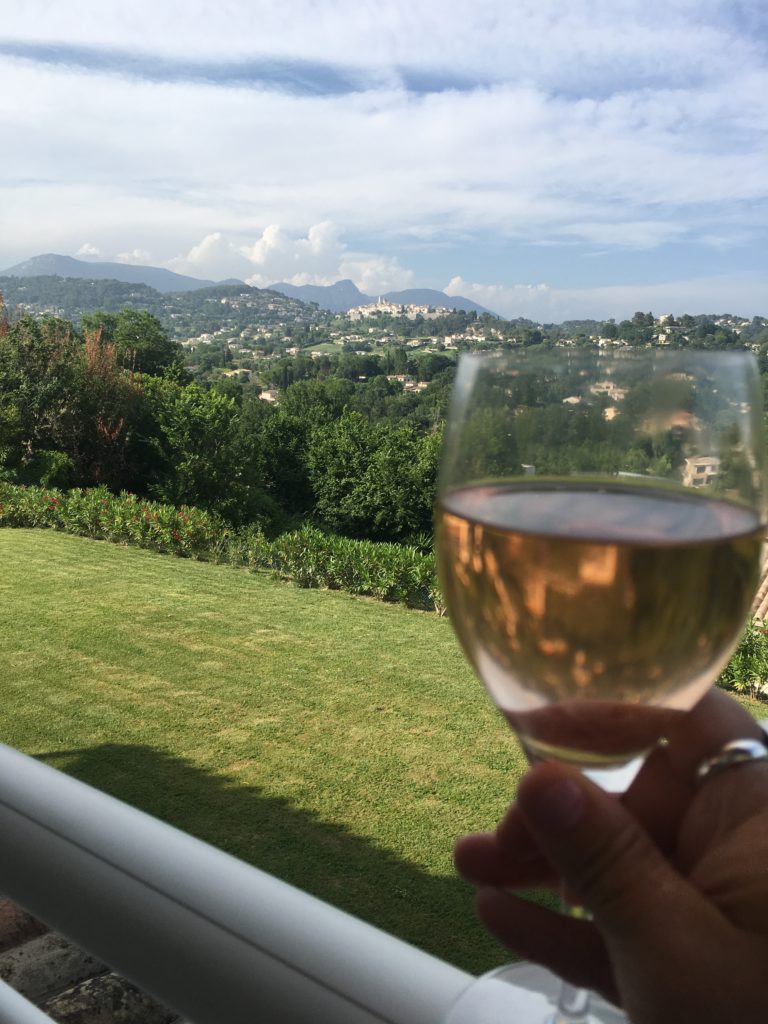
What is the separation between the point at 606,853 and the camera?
0.41 metres

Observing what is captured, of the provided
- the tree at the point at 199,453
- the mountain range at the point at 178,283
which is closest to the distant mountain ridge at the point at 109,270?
the mountain range at the point at 178,283

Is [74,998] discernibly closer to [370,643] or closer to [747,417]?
[747,417]

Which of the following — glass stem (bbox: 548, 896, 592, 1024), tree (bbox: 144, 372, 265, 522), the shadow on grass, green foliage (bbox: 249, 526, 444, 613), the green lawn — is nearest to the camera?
glass stem (bbox: 548, 896, 592, 1024)

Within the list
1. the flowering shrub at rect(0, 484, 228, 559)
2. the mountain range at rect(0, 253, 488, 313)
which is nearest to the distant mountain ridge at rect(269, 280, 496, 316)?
the mountain range at rect(0, 253, 488, 313)

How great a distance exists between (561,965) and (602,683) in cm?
22

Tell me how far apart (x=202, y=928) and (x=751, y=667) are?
8267mm

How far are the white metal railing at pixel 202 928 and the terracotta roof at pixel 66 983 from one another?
459 millimetres

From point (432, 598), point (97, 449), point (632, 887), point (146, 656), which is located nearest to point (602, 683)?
point (632, 887)

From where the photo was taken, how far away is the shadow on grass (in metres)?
4.93

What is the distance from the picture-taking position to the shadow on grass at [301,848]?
16.2 ft

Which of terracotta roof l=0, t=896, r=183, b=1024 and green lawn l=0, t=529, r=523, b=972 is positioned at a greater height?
terracotta roof l=0, t=896, r=183, b=1024

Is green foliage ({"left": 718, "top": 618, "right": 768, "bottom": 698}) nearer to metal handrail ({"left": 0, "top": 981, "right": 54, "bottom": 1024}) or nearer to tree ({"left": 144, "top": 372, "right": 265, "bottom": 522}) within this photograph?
metal handrail ({"left": 0, "top": 981, "right": 54, "bottom": 1024})

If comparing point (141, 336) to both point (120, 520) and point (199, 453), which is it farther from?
point (120, 520)

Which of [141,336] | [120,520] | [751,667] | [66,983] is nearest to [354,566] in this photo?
[120,520]
